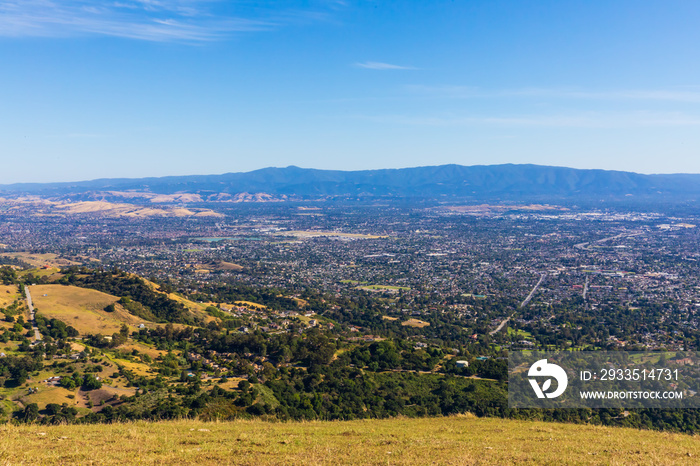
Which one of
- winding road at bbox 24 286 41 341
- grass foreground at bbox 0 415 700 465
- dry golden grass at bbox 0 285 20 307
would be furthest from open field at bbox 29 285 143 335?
grass foreground at bbox 0 415 700 465

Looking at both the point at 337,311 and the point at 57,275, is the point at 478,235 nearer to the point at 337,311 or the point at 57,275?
the point at 337,311

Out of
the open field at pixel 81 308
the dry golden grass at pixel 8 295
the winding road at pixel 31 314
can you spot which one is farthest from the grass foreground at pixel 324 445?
the dry golden grass at pixel 8 295

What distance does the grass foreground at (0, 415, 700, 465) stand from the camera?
9.98 meters

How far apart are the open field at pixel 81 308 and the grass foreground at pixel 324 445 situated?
2643 centimetres

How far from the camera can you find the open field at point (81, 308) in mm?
37031

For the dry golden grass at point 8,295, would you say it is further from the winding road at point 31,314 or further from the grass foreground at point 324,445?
the grass foreground at point 324,445

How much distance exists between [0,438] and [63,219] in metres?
198

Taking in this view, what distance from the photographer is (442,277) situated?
8200 cm

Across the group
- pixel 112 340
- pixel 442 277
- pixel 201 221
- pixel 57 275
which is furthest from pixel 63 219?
pixel 112 340

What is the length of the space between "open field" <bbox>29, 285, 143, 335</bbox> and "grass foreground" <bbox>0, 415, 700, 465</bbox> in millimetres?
26431

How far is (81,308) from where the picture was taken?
40.6 meters

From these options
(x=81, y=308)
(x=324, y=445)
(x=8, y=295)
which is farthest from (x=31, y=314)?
(x=324, y=445)

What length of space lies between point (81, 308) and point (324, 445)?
36714 millimetres

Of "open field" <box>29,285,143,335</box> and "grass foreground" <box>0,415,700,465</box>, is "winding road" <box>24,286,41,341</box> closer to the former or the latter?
"open field" <box>29,285,143,335</box>
